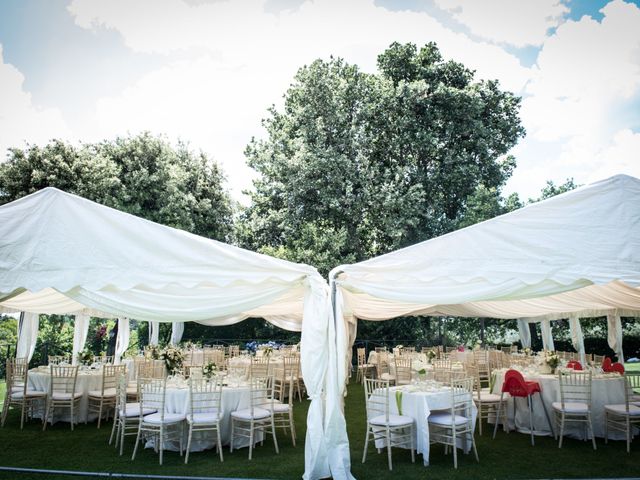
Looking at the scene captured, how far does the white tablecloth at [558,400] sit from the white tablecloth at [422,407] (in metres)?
1.76

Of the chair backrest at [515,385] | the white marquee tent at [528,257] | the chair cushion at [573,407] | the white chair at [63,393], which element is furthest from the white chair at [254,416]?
the chair cushion at [573,407]

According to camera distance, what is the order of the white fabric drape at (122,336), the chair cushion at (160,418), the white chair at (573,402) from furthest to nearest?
the white fabric drape at (122,336) < the white chair at (573,402) < the chair cushion at (160,418)

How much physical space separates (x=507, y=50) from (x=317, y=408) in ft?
46.7

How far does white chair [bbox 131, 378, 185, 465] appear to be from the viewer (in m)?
6.11

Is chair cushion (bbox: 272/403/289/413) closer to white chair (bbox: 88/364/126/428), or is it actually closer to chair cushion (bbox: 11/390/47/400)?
white chair (bbox: 88/364/126/428)

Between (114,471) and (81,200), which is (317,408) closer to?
(114,471)

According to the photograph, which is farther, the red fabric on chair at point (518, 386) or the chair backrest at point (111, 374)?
the chair backrest at point (111, 374)

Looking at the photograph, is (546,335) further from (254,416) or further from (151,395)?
(151,395)

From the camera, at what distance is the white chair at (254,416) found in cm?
638

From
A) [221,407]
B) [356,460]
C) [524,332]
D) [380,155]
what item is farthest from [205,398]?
[380,155]

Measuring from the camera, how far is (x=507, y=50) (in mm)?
15555

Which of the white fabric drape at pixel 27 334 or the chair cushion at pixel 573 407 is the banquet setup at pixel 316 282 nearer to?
the chair cushion at pixel 573 407

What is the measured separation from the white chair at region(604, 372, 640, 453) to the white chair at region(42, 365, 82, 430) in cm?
809

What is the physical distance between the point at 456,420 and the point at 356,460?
4.40ft
